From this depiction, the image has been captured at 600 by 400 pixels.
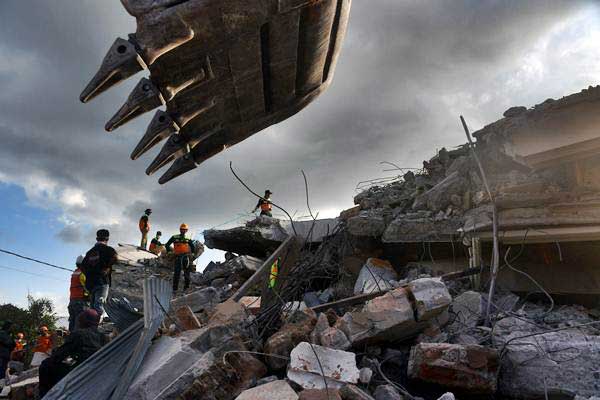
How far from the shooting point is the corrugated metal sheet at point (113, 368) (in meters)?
3.14

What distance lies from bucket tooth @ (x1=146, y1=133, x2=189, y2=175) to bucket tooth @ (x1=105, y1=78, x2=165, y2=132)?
1.20 feet

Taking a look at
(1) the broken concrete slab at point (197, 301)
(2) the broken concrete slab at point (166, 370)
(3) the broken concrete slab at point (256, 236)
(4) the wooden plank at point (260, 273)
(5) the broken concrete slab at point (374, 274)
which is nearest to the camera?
(2) the broken concrete slab at point (166, 370)

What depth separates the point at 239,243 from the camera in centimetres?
921

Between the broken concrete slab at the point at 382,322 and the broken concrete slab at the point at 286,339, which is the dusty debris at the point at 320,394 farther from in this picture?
the broken concrete slab at the point at 382,322

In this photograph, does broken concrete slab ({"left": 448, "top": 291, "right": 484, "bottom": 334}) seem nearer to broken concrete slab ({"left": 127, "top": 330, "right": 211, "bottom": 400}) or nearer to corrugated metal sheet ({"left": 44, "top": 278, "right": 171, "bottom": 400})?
broken concrete slab ({"left": 127, "top": 330, "right": 211, "bottom": 400})

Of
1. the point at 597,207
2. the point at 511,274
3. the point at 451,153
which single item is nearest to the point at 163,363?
the point at 511,274

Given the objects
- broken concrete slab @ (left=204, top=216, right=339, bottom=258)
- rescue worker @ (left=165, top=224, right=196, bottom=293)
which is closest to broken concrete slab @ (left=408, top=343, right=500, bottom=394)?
broken concrete slab @ (left=204, top=216, right=339, bottom=258)

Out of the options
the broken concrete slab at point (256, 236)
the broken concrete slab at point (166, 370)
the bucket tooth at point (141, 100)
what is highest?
the bucket tooth at point (141, 100)

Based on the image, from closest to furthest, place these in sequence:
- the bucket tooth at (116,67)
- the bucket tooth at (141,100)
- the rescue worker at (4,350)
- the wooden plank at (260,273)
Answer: the bucket tooth at (116,67) < the bucket tooth at (141,100) < the wooden plank at (260,273) < the rescue worker at (4,350)

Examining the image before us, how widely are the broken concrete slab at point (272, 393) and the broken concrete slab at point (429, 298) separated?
3.75ft

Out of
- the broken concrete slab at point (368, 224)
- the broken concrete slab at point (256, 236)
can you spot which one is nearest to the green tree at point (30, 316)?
the broken concrete slab at point (256, 236)

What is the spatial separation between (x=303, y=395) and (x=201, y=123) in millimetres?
1642

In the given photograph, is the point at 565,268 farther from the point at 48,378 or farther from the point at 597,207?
the point at 48,378

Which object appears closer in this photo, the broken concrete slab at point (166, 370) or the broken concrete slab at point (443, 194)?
the broken concrete slab at point (166, 370)
